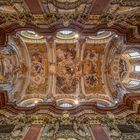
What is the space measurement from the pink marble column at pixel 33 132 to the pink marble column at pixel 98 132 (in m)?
2.83

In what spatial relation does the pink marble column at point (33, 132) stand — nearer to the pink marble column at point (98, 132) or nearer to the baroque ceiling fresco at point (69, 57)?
the pink marble column at point (98, 132)

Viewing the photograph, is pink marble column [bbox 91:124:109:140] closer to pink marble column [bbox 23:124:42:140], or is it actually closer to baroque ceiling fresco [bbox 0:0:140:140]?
baroque ceiling fresco [bbox 0:0:140:140]

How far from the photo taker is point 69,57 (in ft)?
74.9

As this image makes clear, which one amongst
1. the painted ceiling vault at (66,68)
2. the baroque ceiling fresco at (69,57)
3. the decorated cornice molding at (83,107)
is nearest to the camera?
the baroque ceiling fresco at (69,57)

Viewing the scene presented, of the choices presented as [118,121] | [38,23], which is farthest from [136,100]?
[38,23]

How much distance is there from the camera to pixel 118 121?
15.5 meters

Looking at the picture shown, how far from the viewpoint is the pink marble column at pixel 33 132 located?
43.3 feet

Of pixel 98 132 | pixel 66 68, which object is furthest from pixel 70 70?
pixel 98 132

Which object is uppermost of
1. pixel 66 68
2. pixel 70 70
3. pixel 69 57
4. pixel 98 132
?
pixel 69 57

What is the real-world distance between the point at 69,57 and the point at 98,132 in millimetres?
9985

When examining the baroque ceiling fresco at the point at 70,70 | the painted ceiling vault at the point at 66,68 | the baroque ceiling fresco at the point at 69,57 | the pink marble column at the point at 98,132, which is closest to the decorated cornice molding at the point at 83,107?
the baroque ceiling fresco at the point at 70,70

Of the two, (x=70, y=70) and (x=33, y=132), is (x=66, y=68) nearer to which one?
(x=70, y=70)

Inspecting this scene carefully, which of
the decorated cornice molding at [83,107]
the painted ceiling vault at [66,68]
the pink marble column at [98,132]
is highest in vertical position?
the painted ceiling vault at [66,68]

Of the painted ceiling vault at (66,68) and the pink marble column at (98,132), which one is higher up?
the painted ceiling vault at (66,68)
